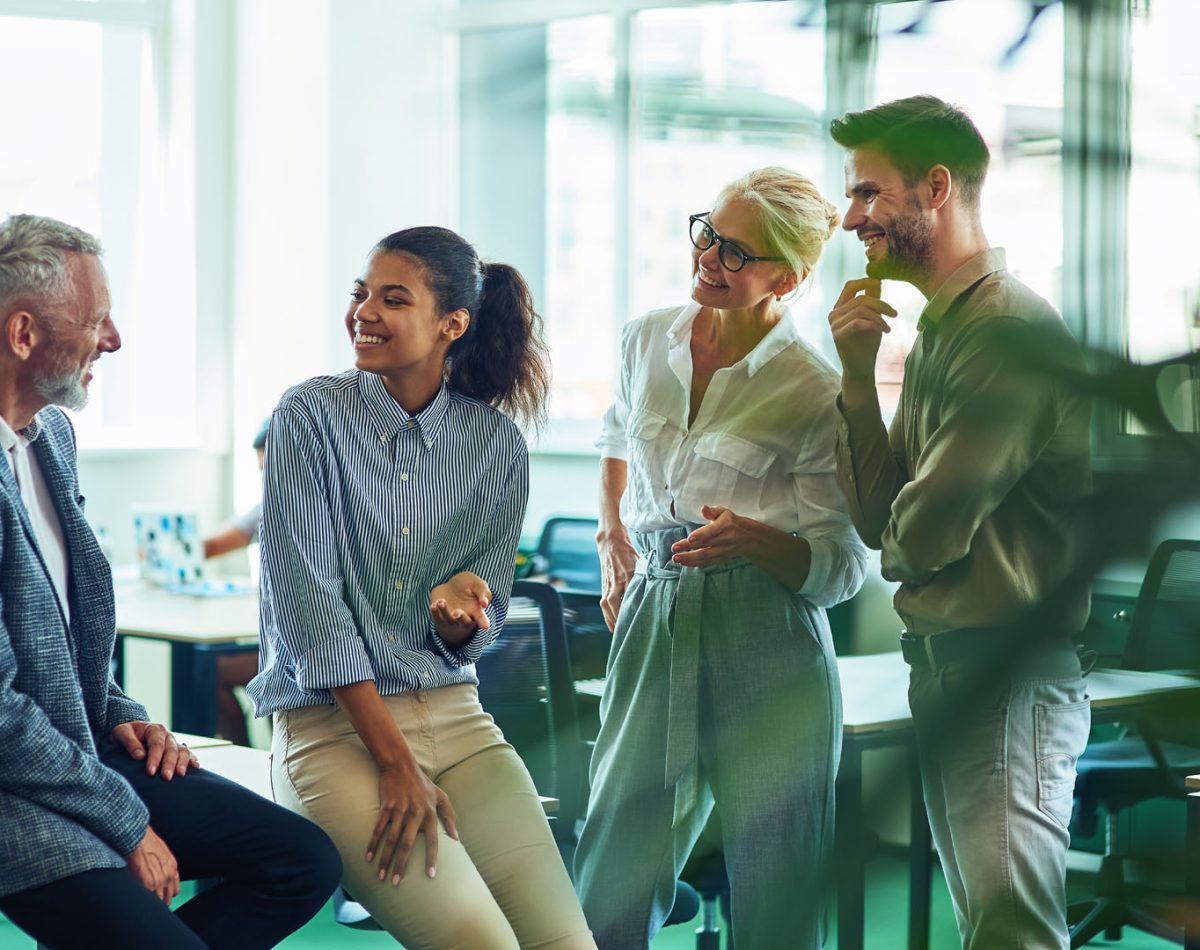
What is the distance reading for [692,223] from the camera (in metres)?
1.71

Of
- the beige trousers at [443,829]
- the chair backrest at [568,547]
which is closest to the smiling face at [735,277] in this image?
the beige trousers at [443,829]

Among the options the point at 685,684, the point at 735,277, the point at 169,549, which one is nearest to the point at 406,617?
the point at 685,684

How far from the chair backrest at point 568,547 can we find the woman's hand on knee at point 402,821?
2.96 metres

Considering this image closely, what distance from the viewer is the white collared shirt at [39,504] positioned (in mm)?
1666

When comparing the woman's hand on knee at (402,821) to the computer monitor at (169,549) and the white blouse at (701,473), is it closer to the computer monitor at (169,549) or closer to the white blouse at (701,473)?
the white blouse at (701,473)

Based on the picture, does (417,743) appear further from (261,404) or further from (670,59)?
(261,404)

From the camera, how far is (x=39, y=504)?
5.60 ft

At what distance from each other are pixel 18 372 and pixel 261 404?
13.3ft

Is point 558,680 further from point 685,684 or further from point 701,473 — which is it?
point 701,473

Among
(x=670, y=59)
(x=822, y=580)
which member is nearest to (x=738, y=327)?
(x=822, y=580)

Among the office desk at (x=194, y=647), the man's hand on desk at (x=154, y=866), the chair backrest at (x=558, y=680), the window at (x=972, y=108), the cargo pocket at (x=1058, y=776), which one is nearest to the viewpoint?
the window at (x=972, y=108)

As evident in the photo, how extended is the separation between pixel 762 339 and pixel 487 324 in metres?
0.48

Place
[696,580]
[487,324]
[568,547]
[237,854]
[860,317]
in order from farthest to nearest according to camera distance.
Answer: [568,547], [487,324], [696,580], [237,854], [860,317]

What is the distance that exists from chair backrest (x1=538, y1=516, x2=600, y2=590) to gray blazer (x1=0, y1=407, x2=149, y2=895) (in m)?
3.10
